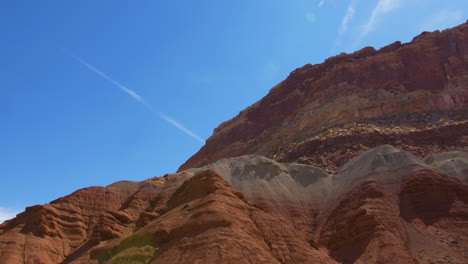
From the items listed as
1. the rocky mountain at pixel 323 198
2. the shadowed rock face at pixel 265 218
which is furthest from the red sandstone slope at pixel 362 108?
the shadowed rock face at pixel 265 218

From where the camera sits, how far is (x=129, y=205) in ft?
156

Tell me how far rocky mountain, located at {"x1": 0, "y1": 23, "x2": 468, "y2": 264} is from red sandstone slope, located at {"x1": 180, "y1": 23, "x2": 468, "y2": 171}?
0.29 metres

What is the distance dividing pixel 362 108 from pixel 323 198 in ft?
112

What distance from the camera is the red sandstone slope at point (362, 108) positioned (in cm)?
6097

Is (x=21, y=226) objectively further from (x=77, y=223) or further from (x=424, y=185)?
(x=424, y=185)

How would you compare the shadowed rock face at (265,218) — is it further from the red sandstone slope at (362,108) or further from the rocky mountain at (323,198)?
the red sandstone slope at (362,108)

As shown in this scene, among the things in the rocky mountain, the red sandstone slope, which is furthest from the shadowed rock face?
the red sandstone slope

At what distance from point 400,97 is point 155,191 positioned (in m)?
45.7

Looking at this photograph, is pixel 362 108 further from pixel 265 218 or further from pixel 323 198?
pixel 265 218

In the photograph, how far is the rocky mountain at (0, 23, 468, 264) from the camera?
30109 mm

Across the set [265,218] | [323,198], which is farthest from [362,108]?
[265,218]

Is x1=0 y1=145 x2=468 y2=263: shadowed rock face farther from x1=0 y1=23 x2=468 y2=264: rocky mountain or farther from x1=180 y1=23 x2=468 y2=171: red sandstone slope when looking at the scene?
x1=180 y1=23 x2=468 y2=171: red sandstone slope

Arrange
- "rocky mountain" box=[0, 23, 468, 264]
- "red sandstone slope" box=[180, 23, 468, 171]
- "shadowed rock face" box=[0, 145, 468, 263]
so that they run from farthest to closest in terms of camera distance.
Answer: "red sandstone slope" box=[180, 23, 468, 171], "rocky mountain" box=[0, 23, 468, 264], "shadowed rock face" box=[0, 145, 468, 263]

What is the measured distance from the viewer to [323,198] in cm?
4481
